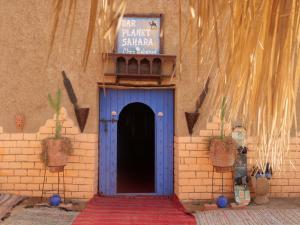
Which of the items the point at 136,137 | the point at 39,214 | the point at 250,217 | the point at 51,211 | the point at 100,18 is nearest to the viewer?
the point at 100,18

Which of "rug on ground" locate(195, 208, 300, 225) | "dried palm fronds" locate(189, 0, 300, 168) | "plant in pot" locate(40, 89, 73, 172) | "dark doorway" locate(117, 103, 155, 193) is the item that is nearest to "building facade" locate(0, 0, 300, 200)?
"plant in pot" locate(40, 89, 73, 172)

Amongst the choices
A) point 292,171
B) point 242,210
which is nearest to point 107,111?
point 242,210

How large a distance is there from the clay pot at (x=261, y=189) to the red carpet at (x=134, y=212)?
4.18 feet

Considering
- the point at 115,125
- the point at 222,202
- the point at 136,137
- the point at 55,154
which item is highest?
the point at 115,125

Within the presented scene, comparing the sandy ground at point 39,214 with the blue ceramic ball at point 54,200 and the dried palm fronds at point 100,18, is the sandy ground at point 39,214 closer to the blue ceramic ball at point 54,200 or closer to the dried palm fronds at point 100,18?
the blue ceramic ball at point 54,200

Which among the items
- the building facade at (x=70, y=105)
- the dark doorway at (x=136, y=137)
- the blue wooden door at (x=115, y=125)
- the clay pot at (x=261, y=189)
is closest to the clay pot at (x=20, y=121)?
the building facade at (x=70, y=105)

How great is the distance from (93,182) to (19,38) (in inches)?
110

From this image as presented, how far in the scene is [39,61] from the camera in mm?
7160

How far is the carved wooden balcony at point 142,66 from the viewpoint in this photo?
7.11 metres

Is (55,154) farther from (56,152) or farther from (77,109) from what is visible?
(77,109)

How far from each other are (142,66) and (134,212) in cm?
249

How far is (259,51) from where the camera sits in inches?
93.4

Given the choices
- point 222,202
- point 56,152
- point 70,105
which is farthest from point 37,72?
point 222,202

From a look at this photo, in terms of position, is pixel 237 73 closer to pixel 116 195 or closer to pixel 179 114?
pixel 179 114
